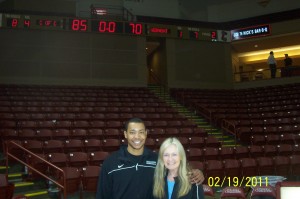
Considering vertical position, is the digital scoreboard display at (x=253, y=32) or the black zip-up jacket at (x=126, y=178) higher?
the digital scoreboard display at (x=253, y=32)

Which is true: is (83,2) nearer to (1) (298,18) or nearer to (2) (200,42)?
(2) (200,42)

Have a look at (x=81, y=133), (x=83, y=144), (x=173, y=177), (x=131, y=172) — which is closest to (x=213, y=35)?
(x=81, y=133)

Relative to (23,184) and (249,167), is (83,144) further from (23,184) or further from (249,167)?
(249,167)

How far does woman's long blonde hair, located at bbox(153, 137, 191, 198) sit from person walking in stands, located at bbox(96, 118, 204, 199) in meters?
0.19

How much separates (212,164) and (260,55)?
617 inches

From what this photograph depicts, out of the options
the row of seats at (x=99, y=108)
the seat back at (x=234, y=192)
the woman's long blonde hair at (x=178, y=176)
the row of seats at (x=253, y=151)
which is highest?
the row of seats at (x=99, y=108)

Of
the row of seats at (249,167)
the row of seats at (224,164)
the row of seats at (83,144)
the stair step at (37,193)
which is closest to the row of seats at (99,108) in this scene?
the row of seats at (83,144)

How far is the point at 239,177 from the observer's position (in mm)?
8172

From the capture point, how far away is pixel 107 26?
15703mm

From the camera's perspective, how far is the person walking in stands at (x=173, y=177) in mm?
2334

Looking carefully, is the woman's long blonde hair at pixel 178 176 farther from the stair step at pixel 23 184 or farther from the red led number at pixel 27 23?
the red led number at pixel 27 23

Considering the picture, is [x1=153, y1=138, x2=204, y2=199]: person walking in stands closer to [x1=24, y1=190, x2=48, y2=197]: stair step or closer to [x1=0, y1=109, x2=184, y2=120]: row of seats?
[x1=24, y1=190, x2=48, y2=197]: stair step

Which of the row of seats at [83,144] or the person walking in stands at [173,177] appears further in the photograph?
the row of seats at [83,144]

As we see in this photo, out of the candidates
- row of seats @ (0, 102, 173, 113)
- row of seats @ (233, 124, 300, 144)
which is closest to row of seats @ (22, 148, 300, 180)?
row of seats @ (233, 124, 300, 144)
